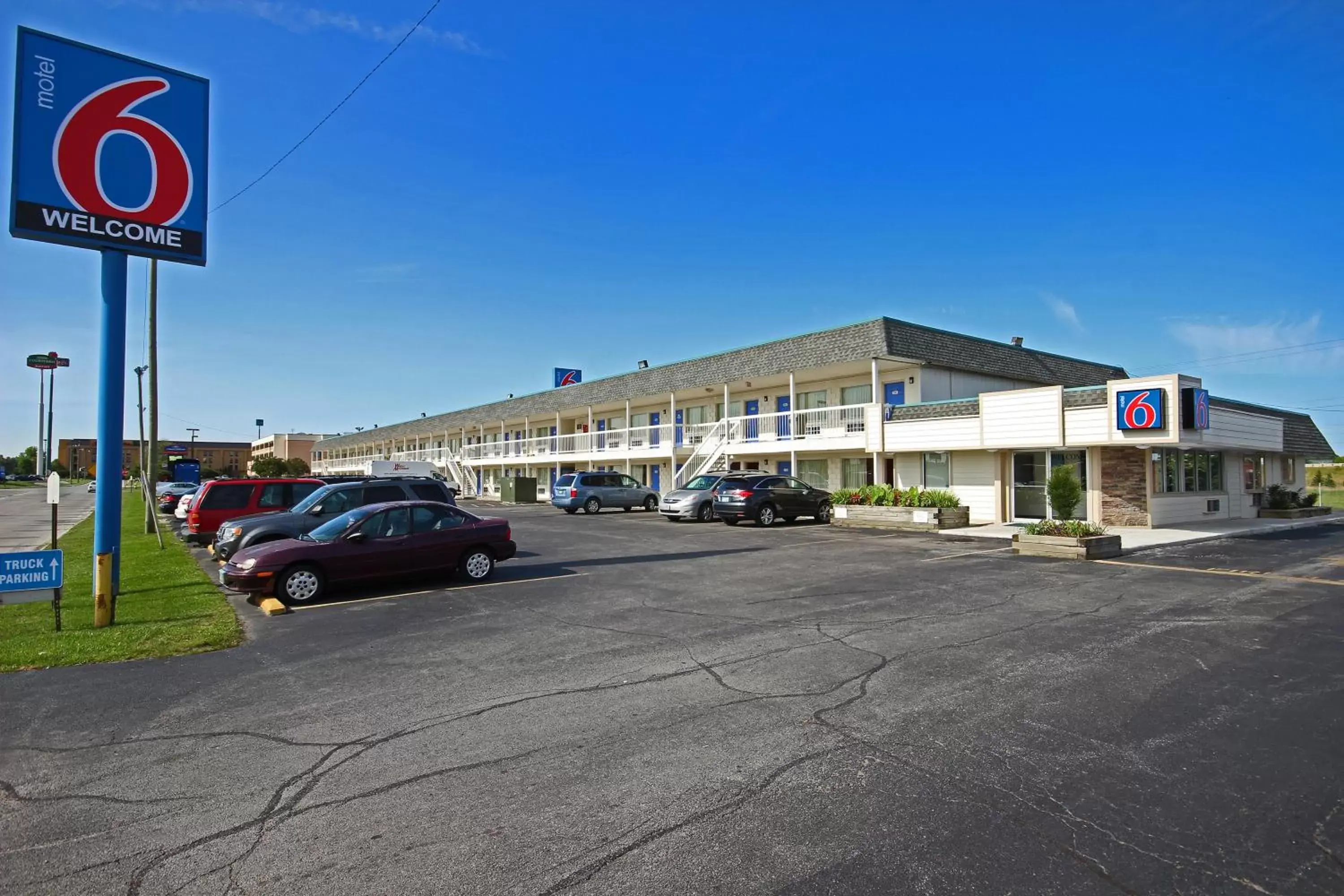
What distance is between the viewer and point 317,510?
44.7ft

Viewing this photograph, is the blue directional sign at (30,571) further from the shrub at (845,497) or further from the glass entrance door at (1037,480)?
the glass entrance door at (1037,480)

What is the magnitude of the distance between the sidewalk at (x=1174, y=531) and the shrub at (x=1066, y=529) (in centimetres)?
75

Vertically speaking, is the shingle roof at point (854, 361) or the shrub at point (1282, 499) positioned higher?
the shingle roof at point (854, 361)

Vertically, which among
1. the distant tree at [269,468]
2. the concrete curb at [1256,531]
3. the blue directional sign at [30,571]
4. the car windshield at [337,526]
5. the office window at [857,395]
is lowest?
the concrete curb at [1256,531]

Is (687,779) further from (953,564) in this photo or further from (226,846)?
(953,564)

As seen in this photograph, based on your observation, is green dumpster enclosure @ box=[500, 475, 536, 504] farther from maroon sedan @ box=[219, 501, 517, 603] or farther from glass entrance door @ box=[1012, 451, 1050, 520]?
maroon sedan @ box=[219, 501, 517, 603]

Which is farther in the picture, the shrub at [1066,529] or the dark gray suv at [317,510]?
the shrub at [1066,529]

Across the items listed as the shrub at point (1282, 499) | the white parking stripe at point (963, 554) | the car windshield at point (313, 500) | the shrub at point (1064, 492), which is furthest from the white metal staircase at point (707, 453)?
the shrub at point (1282, 499)

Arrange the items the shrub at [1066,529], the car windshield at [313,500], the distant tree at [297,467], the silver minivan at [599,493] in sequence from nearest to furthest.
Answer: the car windshield at [313,500], the shrub at [1066,529], the silver minivan at [599,493], the distant tree at [297,467]

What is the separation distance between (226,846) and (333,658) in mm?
3987

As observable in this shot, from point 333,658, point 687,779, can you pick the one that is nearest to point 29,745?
point 333,658

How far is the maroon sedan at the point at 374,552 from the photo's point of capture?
10.3 m

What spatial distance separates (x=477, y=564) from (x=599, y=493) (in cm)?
1863

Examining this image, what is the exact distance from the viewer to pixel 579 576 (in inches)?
499
